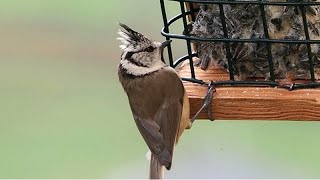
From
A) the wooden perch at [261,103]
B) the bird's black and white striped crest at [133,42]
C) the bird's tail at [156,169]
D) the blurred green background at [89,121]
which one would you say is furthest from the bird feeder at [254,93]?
the blurred green background at [89,121]

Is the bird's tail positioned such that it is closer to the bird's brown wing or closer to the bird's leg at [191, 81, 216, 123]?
the bird's brown wing

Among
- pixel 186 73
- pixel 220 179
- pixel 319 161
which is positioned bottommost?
pixel 319 161

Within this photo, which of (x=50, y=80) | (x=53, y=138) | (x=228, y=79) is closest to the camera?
(x=228, y=79)

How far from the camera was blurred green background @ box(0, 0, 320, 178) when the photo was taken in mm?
8508

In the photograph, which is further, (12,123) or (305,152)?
(12,123)

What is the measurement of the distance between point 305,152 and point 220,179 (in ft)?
5.20

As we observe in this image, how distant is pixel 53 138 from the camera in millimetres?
9531

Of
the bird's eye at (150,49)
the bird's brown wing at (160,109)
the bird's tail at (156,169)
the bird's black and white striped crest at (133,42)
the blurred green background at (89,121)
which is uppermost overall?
the bird's black and white striped crest at (133,42)

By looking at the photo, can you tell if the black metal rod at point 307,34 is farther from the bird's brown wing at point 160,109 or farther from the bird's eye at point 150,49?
the bird's eye at point 150,49

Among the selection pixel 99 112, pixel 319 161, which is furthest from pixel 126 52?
pixel 99 112

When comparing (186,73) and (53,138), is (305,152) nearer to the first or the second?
(53,138)

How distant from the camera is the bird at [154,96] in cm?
521

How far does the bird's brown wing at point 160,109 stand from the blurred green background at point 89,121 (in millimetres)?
2371

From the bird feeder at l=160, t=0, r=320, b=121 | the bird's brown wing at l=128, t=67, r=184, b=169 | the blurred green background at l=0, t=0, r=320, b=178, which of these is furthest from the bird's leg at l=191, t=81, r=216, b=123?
the blurred green background at l=0, t=0, r=320, b=178
